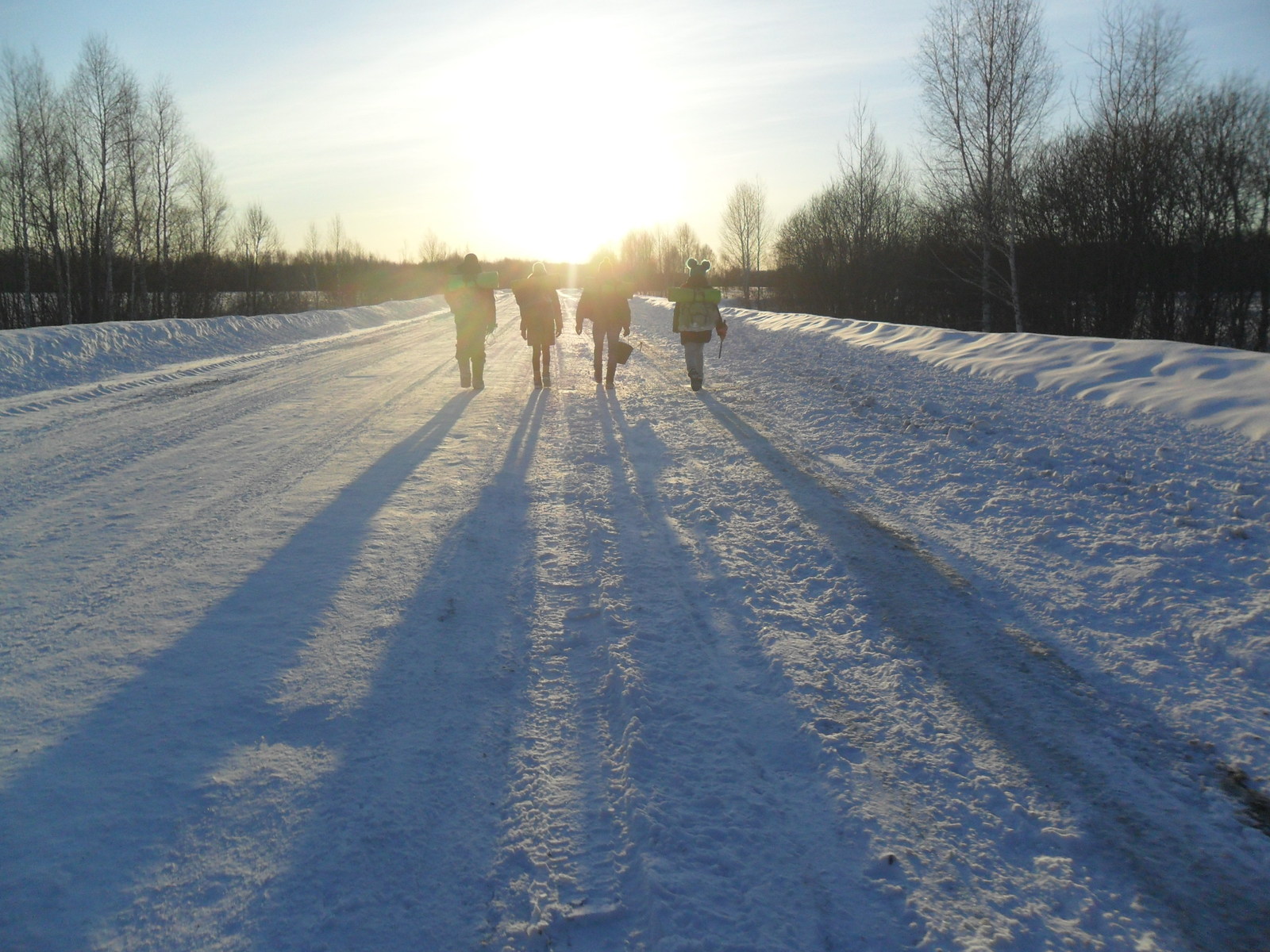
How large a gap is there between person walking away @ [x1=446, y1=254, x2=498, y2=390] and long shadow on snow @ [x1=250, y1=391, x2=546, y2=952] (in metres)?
8.05

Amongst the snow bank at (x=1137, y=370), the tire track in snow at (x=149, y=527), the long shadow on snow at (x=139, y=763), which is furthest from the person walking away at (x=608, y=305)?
the long shadow on snow at (x=139, y=763)

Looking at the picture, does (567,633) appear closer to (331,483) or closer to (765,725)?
(765,725)

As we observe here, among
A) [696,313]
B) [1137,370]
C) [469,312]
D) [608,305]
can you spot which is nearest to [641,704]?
[696,313]

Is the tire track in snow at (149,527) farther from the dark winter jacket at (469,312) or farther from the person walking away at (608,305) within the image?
the person walking away at (608,305)

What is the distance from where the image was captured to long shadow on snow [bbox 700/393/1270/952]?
7.05 feet

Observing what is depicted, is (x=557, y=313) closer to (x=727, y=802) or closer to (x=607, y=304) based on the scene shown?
(x=607, y=304)

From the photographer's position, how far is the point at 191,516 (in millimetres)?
5391

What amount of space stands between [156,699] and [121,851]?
95 centimetres

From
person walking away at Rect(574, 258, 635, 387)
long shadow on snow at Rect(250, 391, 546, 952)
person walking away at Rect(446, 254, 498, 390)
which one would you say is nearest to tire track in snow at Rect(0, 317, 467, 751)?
long shadow on snow at Rect(250, 391, 546, 952)

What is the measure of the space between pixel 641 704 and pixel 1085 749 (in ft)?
5.65

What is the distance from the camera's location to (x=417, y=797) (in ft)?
8.45

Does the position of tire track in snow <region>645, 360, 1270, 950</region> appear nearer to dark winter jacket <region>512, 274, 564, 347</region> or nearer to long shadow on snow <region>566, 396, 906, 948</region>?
long shadow on snow <region>566, 396, 906, 948</region>

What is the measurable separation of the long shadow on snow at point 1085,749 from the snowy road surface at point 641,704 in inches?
0.6

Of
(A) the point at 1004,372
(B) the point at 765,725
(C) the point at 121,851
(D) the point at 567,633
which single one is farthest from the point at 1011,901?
(A) the point at 1004,372
